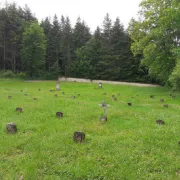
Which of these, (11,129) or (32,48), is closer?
(11,129)

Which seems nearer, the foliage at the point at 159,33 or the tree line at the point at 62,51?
the foliage at the point at 159,33

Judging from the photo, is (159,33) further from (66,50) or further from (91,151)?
(66,50)

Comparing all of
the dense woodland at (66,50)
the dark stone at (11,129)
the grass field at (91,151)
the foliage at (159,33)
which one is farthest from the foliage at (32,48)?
the dark stone at (11,129)

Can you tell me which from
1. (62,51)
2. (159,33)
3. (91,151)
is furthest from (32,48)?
(91,151)

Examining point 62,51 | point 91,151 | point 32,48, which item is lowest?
point 91,151

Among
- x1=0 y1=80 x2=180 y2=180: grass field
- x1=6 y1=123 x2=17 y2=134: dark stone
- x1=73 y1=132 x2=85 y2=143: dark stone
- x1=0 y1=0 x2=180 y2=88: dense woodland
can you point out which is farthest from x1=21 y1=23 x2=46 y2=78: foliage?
x1=73 y1=132 x2=85 y2=143: dark stone

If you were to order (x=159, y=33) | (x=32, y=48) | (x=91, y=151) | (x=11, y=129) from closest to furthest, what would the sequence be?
(x=91, y=151)
(x=11, y=129)
(x=159, y=33)
(x=32, y=48)

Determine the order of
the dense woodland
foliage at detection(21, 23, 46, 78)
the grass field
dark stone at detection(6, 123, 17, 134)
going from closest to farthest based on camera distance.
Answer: the grass field, dark stone at detection(6, 123, 17, 134), foliage at detection(21, 23, 46, 78), the dense woodland

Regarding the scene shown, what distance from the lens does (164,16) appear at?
22609 mm

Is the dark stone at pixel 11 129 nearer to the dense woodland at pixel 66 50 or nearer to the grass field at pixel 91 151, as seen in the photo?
the grass field at pixel 91 151

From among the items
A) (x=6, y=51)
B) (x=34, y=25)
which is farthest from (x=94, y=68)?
(x=6, y=51)

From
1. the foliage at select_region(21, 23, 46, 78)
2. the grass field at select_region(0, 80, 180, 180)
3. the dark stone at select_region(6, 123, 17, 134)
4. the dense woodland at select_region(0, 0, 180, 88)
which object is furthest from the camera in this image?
the dense woodland at select_region(0, 0, 180, 88)

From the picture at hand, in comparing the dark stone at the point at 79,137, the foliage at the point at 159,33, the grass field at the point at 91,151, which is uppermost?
the foliage at the point at 159,33

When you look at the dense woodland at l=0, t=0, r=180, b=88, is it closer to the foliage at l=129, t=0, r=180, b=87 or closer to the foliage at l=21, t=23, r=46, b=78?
the foliage at l=21, t=23, r=46, b=78
